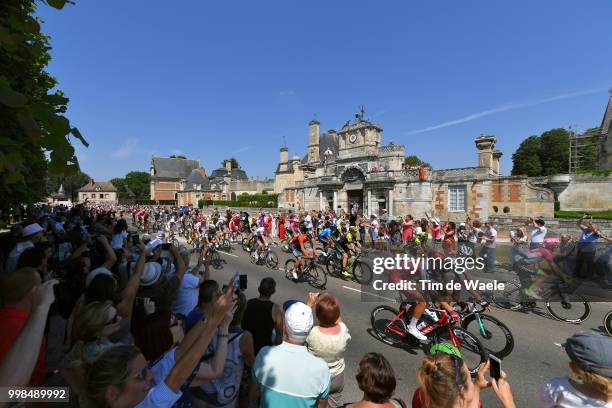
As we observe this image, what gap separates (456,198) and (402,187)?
4504mm

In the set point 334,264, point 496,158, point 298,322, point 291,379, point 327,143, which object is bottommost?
point 334,264

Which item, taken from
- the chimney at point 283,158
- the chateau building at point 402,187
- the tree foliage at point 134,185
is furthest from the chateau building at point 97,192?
the chateau building at point 402,187

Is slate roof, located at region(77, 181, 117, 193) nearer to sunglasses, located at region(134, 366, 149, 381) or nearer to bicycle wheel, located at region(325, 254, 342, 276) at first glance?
bicycle wheel, located at region(325, 254, 342, 276)

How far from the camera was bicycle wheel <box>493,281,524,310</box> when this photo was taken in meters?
6.79

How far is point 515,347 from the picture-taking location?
16.5 feet

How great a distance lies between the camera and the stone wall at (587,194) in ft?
78.6

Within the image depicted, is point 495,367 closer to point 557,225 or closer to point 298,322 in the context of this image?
point 298,322

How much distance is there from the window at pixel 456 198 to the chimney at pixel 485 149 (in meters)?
2.46

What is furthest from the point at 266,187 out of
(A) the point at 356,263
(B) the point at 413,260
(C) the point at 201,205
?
(B) the point at 413,260

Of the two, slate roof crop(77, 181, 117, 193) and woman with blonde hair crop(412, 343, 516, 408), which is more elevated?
slate roof crop(77, 181, 117, 193)

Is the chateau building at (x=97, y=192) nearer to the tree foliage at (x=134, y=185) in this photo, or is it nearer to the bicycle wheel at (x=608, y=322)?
the tree foliage at (x=134, y=185)

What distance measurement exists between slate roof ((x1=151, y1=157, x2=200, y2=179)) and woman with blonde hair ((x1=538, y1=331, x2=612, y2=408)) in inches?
3440

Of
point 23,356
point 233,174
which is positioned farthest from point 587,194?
point 233,174

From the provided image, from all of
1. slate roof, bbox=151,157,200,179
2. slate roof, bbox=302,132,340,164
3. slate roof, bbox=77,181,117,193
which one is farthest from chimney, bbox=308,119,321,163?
slate roof, bbox=77,181,117,193
